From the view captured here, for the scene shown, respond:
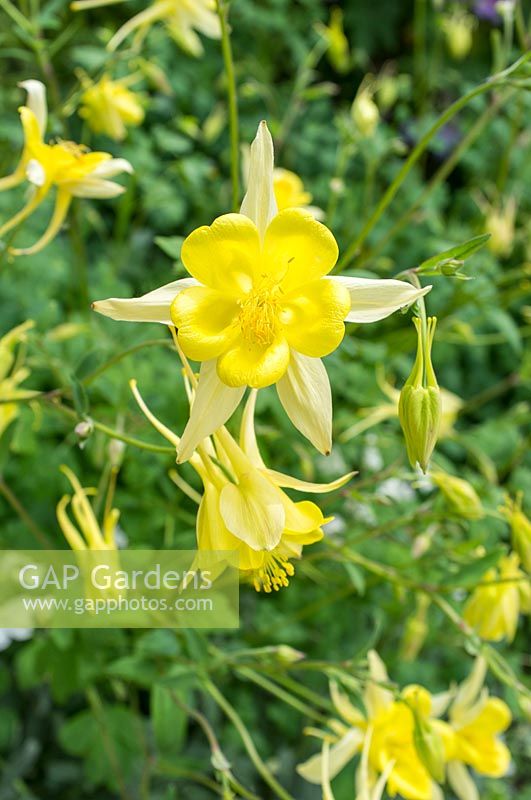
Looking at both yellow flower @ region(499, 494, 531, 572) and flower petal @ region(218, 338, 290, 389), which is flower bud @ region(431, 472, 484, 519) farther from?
flower petal @ region(218, 338, 290, 389)

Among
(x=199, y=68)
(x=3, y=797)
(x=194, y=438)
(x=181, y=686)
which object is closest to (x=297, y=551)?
(x=194, y=438)

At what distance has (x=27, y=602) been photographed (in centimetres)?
108

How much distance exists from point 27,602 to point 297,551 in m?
0.49

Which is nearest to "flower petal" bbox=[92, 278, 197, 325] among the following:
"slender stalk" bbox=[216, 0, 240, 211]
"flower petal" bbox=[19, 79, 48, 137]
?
"slender stalk" bbox=[216, 0, 240, 211]

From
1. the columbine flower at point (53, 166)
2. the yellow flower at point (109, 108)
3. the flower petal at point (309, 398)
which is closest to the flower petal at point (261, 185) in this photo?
the flower petal at point (309, 398)

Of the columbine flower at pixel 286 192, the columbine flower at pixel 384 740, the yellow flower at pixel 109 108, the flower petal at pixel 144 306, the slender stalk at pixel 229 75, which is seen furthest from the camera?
the yellow flower at pixel 109 108

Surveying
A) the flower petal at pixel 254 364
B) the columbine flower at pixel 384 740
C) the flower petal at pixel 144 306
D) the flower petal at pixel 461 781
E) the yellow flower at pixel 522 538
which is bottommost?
the flower petal at pixel 461 781

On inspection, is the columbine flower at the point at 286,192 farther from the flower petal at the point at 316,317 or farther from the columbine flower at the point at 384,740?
the columbine flower at the point at 384,740

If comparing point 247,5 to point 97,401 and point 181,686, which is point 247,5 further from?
point 181,686

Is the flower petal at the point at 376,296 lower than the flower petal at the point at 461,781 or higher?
higher

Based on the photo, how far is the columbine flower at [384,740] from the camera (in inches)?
35.9

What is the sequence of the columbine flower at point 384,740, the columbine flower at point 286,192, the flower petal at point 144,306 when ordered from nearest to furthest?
the flower petal at point 144,306, the columbine flower at point 384,740, the columbine flower at point 286,192

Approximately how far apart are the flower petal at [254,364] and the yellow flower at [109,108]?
0.73 metres

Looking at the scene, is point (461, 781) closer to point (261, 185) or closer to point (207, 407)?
point (207, 407)
